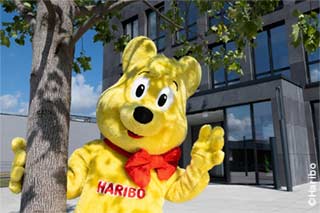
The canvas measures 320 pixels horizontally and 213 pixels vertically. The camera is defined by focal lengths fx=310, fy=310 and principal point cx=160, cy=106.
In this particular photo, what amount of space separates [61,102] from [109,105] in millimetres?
516

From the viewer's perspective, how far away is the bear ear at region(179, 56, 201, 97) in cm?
361

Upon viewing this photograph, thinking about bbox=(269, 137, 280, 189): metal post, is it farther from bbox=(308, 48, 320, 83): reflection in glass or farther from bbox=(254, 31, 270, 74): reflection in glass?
bbox=(254, 31, 270, 74): reflection in glass

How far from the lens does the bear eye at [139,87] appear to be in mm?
3137

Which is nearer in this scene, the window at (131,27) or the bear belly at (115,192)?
the bear belly at (115,192)

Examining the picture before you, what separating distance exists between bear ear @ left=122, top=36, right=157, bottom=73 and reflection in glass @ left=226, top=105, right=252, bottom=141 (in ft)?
36.5

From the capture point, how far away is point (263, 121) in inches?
532

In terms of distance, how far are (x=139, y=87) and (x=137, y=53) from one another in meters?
0.66

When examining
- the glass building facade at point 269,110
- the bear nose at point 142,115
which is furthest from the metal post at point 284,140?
the bear nose at point 142,115

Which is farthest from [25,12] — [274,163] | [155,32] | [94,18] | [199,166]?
[155,32]

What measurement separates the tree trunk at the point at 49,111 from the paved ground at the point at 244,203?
20.0 feet

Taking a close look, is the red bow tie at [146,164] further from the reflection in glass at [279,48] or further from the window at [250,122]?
the reflection in glass at [279,48]

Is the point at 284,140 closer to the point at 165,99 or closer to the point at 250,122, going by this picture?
the point at 250,122

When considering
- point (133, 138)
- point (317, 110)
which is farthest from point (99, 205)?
point (317, 110)

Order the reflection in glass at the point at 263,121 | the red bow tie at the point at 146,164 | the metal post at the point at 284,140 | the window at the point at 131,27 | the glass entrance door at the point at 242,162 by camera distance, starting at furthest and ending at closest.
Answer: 1. the window at the point at 131,27
2. the glass entrance door at the point at 242,162
3. the reflection in glass at the point at 263,121
4. the metal post at the point at 284,140
5. the red bow tie at the point at 146,164
